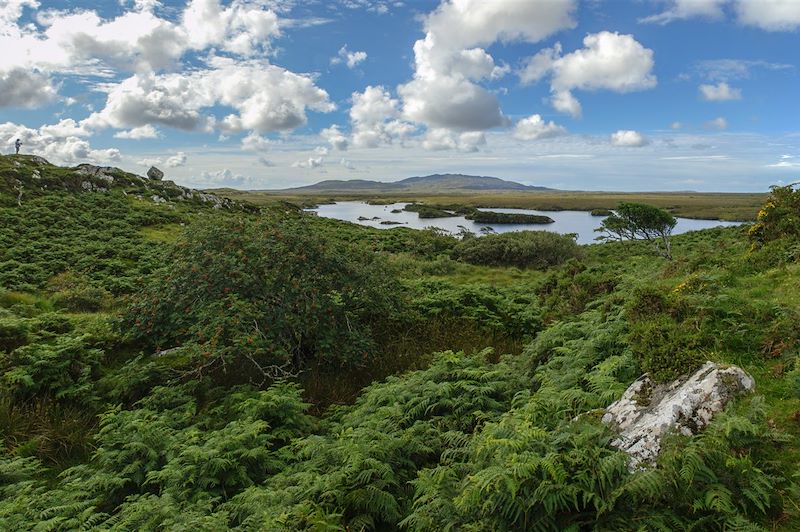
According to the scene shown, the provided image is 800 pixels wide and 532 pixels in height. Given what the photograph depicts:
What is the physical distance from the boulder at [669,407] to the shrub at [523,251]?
28644 millimetres

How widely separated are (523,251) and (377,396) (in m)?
28.1

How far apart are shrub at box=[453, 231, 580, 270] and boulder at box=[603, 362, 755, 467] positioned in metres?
28.6

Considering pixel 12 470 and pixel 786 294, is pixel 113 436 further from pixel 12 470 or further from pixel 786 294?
pixel 786 294

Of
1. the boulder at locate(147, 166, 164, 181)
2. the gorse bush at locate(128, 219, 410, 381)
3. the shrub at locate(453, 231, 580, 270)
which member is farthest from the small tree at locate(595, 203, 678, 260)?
the boulder at locate(147, 166, 164, 181)

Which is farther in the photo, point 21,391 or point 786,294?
point 21,391

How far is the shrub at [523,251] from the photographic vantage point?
3456 cm

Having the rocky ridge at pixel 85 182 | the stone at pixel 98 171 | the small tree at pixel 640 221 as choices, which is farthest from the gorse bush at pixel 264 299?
the stone at pixel 98 171

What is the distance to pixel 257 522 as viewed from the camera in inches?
194

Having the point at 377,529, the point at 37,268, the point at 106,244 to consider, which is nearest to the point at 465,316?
the point at 377,529

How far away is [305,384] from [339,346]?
1281mm

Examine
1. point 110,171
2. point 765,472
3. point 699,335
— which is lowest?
point 765,472

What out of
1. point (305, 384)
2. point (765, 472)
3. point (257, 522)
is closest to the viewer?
point (765, 472)

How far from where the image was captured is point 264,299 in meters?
11.4

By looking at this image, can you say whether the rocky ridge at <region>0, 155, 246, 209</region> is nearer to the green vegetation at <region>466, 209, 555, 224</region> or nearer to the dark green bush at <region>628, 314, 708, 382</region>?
the dark green bush at <region>628, 314, 708, 382</region>
